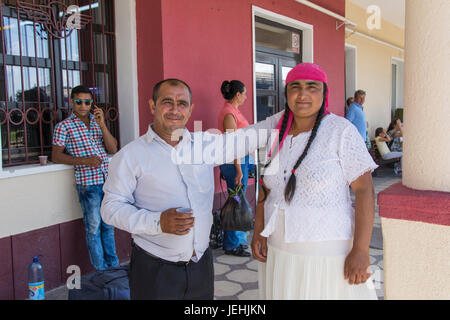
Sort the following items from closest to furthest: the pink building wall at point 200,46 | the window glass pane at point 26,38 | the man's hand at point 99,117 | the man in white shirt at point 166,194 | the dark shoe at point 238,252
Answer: the man in white shirt at point 166,194, the window glass pane at point 26,38, the man's hand at point 99,117, the pink building wall at point 200,46, the dark shoe at point 238,252

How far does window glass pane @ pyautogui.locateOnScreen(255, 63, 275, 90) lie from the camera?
565 centimetres

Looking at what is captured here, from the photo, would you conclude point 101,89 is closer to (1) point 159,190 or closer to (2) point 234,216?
(2) point 234,216

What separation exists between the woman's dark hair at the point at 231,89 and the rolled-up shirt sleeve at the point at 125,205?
8.49ft

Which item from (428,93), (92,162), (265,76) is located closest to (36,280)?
(92,162)

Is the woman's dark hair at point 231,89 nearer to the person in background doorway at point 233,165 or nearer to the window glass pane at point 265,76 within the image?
the person in background doorway at point 233,165

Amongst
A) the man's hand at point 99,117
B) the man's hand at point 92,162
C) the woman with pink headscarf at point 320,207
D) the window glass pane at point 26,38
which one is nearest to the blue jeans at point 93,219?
the man's hand at point 92,162

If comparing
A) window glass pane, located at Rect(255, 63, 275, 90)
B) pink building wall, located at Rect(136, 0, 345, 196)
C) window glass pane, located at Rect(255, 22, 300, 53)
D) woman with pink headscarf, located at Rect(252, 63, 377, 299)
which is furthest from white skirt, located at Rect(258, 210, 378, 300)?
window glass pane, located at Rect(255, 22, 300, 53)

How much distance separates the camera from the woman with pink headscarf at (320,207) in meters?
1.61

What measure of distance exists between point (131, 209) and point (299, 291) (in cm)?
80

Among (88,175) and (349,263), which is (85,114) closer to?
(88,175)

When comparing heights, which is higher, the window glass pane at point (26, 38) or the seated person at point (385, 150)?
the window glass pane at point (26, 38)

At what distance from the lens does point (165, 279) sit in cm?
179

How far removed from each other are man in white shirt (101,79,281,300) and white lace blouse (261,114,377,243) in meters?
0.34

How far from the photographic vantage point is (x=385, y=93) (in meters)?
11.1
